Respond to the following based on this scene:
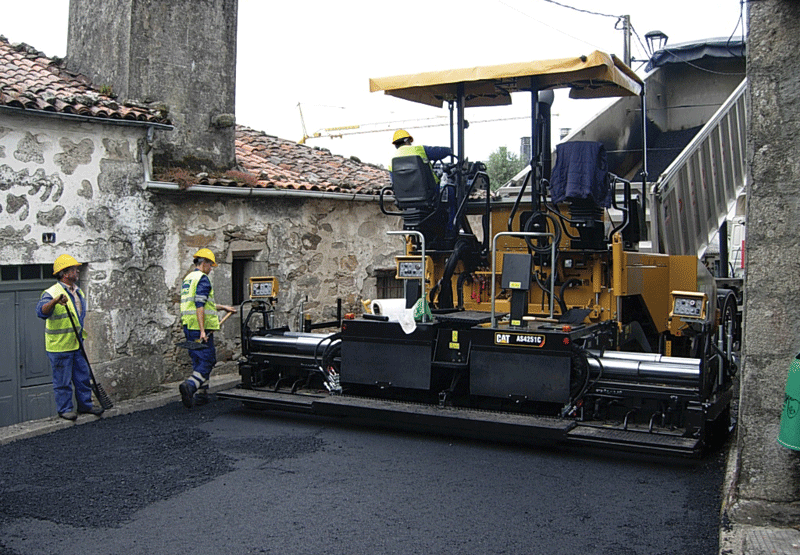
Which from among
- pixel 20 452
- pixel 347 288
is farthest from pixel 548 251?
pixel 347 288

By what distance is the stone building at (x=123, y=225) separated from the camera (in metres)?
8.53

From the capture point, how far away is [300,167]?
13.1m

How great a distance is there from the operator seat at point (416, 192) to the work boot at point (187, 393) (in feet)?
8.50

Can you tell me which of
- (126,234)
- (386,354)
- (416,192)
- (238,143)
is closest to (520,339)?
(386,354)

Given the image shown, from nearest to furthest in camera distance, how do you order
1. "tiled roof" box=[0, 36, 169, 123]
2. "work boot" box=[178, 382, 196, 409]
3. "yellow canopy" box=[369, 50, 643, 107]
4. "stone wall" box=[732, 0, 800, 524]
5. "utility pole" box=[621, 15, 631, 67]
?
1. "stone wall" box=[732, 0, 800, 524]
2. "yellow canopy" box=[369, 50, 643, 107]
3. "work boot" box=[178, 382, 196, 409]
4. "tiled roof" box=[0, 36, 169, 123]
5. "utility pole" box=[621, 15, 631, 67]

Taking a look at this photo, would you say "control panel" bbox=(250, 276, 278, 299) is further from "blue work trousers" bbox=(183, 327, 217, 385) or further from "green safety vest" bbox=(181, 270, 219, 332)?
"blue work trousers" bbox=(183, 327, 217, 385)

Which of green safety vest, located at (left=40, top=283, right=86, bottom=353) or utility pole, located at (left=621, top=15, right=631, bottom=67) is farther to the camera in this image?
utility pole, located at (left=621, top=15, right=631, bottom=67)

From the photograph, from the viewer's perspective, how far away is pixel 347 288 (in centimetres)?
1252

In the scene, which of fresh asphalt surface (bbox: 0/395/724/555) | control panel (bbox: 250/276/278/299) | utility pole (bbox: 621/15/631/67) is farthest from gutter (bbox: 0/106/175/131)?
utility pole (bbox: 621/15/631/67)

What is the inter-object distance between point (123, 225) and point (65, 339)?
225 cm

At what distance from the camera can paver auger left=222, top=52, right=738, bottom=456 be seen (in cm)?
618

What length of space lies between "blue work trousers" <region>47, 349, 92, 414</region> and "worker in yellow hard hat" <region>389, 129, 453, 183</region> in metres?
3.31

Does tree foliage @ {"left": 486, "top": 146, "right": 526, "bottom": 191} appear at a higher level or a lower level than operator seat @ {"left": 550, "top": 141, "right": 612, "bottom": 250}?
higher

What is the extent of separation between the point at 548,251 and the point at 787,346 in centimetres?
271
